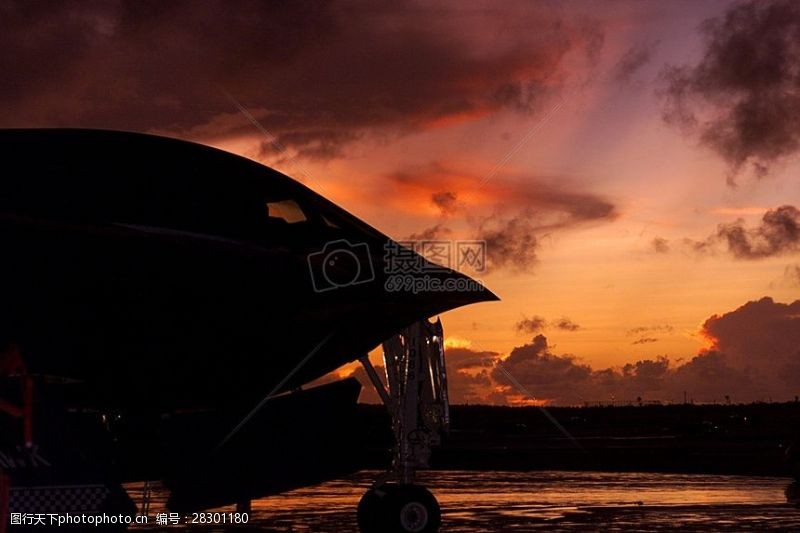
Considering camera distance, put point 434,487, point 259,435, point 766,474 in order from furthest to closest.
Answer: point 766,474 < point 434,487 < point 259,435

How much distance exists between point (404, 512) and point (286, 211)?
3.82 meters

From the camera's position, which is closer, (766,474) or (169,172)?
(169,172)

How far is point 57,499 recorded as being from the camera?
416 inches

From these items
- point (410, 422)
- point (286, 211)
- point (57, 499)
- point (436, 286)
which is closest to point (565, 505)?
point (410, 422)

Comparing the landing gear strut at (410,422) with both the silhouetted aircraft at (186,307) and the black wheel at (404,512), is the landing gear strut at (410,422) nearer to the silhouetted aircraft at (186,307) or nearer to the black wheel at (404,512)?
the black wheel at (404,512)

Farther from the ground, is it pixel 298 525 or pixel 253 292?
pixel 253 292

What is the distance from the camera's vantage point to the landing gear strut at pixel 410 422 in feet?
42.8

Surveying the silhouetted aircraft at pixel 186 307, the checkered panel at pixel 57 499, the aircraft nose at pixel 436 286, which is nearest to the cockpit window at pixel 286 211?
the silhouetted aircraft at pixel 186 307

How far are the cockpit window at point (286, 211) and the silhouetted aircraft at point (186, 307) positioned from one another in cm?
3

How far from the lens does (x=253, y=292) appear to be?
1220 centimetres

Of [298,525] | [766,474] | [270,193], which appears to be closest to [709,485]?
[766,474]

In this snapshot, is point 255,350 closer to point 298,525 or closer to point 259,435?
point 259,435

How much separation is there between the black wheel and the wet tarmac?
9.33 feet

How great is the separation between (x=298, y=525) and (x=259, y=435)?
4414mm
